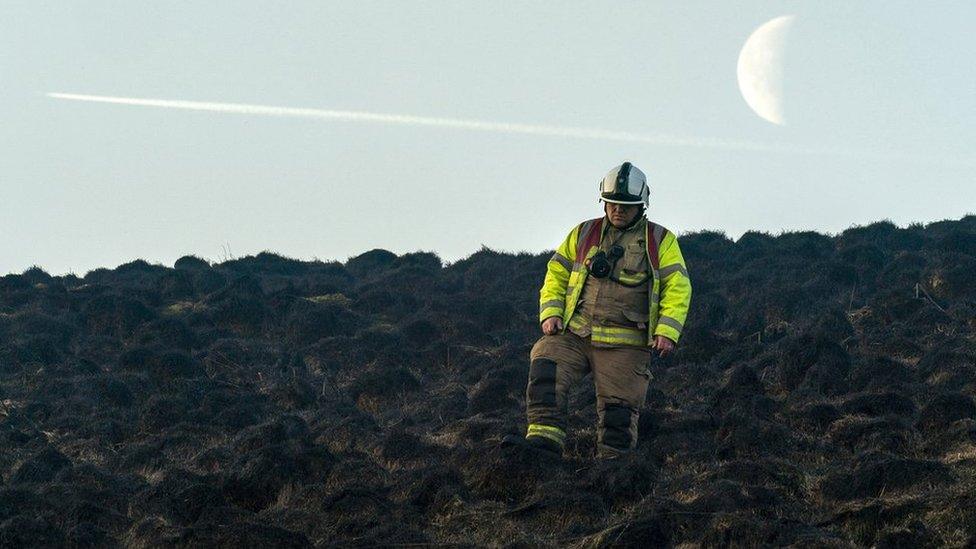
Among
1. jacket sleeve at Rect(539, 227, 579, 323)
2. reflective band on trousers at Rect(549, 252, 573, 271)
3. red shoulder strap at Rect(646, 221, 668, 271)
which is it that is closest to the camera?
red shoulder strap at Rect(646, 221, 668, 271)

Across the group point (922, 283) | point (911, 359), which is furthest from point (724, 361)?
point (922, 283)

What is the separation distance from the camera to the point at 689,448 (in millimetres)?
10367

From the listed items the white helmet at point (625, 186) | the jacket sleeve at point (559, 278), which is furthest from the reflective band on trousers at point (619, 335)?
the white helmet at point (625, 186)

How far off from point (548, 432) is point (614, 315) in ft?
3.35

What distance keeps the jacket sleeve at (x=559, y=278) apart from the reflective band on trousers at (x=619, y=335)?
383 millimetres

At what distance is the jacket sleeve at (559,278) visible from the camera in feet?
35.7

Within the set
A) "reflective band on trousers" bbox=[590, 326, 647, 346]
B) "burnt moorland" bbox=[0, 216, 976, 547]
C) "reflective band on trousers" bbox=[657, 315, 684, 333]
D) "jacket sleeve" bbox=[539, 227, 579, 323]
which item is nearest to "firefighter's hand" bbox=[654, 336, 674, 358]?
"reflective band on trousers" bbox=[657, 315, 684, 333]

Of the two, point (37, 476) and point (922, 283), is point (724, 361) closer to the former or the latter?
point (922, 283)

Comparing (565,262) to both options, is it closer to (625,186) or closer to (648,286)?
(648,286)

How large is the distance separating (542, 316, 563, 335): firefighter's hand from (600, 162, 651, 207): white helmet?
0.98 m

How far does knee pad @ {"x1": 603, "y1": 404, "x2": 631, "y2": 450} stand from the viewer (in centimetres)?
1032

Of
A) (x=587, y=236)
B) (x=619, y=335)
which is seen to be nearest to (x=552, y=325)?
(x=619, y=335)

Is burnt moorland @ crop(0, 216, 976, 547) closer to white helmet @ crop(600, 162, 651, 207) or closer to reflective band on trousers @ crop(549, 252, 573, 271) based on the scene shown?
reflective band on trousers @ crop(549, 252, 573, 271)

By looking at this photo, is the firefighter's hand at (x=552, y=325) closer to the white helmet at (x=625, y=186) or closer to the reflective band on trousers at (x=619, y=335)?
the reflective band on trousers at (x=619, y=335)
